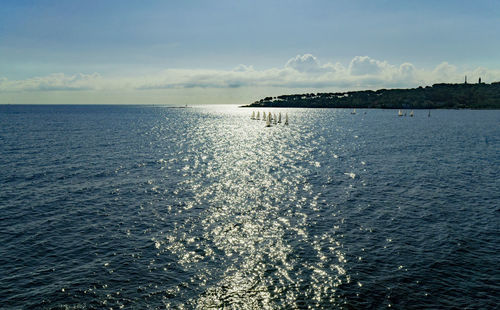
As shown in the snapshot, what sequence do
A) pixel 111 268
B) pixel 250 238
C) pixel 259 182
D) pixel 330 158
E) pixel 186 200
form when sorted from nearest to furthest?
1. pixel 111 268
2. pixel 250 238
3. pixel 186 200
4. pixel 259 182
5. pixel 330 158

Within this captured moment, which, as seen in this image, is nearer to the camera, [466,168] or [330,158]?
[466,168]

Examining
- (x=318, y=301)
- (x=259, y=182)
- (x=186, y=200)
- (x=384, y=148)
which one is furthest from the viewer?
(x=384, y=148)

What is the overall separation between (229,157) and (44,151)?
123ft

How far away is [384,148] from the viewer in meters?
75.2

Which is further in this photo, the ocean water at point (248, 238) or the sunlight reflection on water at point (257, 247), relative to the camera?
the sunlight reflection on water at point (257, 247)

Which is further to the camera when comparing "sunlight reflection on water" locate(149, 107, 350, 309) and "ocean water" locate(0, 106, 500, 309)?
"sunlight reflection on water" locate(149, 107, 350, 309)

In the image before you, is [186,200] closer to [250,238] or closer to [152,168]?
[250,238]

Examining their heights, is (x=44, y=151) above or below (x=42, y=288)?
above

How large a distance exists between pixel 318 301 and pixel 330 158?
48633 millimetres

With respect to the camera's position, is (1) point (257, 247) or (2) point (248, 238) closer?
(1) point (257, 247)

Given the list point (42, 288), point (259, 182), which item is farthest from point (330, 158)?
point (42, 288)

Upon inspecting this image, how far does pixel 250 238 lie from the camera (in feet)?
83.5

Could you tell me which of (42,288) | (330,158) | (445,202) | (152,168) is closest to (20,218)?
(42,288)

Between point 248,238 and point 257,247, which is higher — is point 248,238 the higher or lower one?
the higher one
